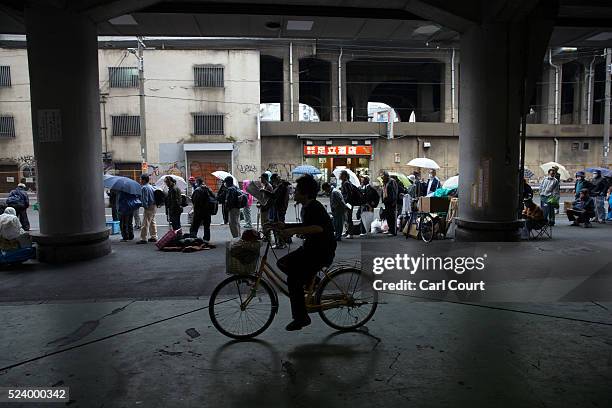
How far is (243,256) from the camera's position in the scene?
18.2 ft

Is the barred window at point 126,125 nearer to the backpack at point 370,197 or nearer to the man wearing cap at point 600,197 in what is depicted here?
the backpack at point 370,197

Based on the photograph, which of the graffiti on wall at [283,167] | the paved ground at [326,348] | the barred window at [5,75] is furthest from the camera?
the graffiti on wall at [283,167]

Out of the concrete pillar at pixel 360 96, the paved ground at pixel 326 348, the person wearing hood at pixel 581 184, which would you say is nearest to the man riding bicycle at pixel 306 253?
the paved ground at pixel 326 348

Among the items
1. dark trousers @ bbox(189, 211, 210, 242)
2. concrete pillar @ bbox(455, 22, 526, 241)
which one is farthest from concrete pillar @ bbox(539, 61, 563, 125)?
dark trousers @ bbox(189, 211, 210, 242)

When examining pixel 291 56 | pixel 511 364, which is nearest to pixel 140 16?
pixel 511 364

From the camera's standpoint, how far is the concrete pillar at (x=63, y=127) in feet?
31.0

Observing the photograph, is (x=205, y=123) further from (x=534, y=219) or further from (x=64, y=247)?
(x=534, y=219)

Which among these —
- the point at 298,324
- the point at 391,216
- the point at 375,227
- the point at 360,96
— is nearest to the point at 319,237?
the point at 298,324

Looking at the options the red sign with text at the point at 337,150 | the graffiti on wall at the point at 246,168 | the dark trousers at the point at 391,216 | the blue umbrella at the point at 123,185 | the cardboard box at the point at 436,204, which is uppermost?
→ the red sign with text at the point at 337,150

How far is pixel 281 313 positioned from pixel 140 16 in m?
8.66

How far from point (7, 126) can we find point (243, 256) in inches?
1293

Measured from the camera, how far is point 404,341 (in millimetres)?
5434

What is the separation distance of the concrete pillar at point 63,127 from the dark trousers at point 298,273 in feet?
20.6

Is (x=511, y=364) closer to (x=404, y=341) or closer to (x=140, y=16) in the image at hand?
(x=404, y=341)
